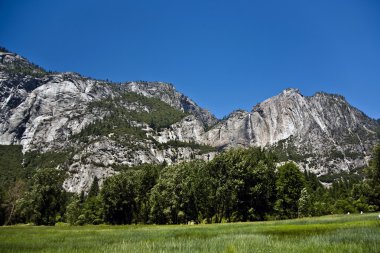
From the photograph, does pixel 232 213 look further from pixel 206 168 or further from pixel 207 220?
pixel 206 168

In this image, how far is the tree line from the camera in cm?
7019

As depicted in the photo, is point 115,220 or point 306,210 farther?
point 115,220

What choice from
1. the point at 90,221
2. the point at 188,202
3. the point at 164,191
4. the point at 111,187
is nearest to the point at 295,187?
the point at 188,202

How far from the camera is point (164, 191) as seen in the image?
246ft

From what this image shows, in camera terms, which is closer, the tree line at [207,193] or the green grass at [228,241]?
the green grass at [228,241]

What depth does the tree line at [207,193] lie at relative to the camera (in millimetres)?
70188

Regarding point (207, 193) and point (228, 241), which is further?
point (207, 193)

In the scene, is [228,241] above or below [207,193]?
below

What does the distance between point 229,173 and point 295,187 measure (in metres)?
20.3

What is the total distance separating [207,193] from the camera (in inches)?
2913

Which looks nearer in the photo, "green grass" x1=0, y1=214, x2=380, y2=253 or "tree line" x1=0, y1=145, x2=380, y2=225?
"green grass" x1=0, y1=214, x2=380, y2=253

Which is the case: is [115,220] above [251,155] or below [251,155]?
below

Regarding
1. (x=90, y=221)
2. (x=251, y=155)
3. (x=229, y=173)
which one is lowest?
(x=90, y=221)

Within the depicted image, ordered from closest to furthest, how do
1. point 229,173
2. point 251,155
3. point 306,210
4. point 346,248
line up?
point 346,248 < point 229,173 < point 306,210 < point 251,155
